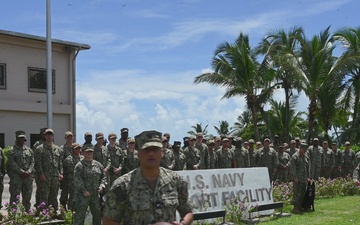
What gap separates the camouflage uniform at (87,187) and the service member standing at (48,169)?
1.90 metres

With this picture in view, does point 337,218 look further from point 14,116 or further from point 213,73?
point 14,116

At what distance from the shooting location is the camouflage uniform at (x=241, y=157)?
17625 mm

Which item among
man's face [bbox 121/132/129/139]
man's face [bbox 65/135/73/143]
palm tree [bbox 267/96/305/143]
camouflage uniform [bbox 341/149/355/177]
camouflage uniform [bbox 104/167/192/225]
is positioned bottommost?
camouflage uniform [bbox 104/167/192/225]

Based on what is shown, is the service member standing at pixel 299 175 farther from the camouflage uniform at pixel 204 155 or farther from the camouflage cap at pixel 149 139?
the camouflage cap at pixel 149 139

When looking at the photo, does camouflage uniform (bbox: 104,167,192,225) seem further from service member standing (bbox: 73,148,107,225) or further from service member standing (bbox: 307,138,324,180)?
service member standing (bbox: 307,138,324,180)

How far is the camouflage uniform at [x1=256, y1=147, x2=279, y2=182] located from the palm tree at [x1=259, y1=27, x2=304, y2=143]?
247 inches

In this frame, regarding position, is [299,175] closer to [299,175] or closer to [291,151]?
[299,175]

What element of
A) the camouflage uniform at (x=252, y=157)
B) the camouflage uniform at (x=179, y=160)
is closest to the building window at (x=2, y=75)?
the camouflage uniform at (x=252, y=157)

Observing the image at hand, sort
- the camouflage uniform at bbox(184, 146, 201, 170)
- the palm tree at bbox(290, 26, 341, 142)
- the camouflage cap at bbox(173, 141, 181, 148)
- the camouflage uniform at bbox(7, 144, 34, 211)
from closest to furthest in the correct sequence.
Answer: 1. the camouflage uniform at bbox(7, 144, 34, 211)
2. the camouflage cap at bbox(173, 141, 181, 148)
3. the camouflage uniform at bbox(184, 146, 201, 170)
4. the palm tree at bbox(290, 26, 341, 142)

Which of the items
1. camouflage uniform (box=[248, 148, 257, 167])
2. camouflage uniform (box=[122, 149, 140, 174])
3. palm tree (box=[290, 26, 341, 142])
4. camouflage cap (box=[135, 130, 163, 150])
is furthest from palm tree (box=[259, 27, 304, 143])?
camouflage cap (box=[135, 130, 163, 150])

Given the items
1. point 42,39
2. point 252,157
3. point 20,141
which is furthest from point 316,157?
point 42,39

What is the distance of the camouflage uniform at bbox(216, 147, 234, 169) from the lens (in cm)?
1698

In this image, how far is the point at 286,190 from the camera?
15.8m

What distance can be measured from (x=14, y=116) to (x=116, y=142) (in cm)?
1236
